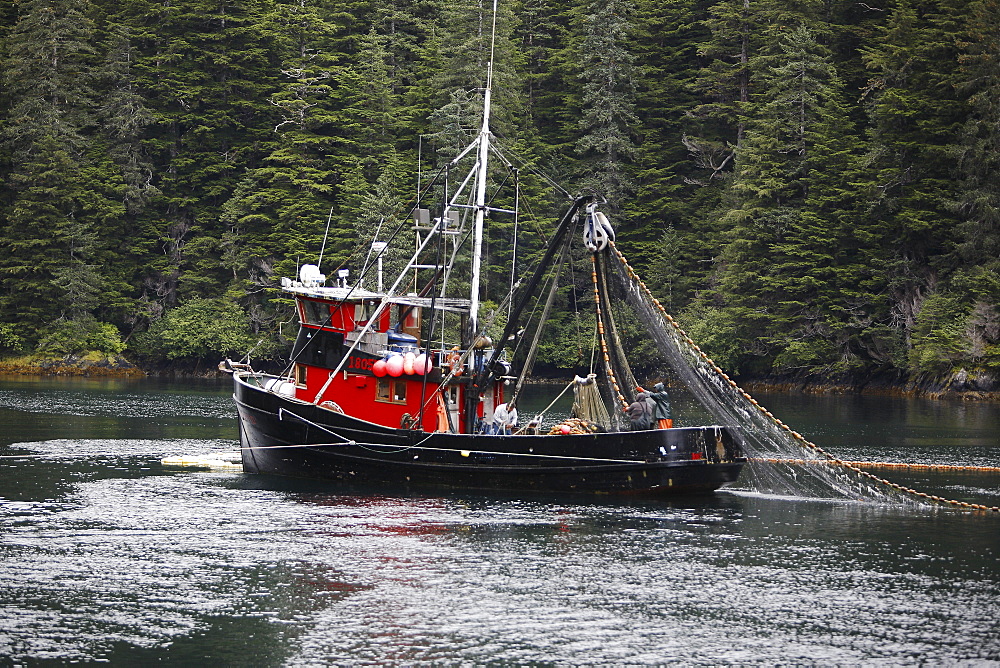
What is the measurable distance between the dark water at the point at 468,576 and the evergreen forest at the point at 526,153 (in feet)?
104

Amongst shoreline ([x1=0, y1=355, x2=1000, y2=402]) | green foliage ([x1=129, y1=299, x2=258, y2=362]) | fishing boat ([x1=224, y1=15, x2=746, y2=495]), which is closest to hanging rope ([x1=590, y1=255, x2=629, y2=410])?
fishing boat ([x1=224, y1=15, x2=746, y2=495])

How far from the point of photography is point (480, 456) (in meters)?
30.4

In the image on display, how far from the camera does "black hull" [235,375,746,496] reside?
29.0 meters

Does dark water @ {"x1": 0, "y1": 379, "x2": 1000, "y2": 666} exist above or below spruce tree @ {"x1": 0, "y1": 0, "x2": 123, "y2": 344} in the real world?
below

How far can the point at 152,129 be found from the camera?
8412cm

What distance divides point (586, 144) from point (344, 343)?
45596mm

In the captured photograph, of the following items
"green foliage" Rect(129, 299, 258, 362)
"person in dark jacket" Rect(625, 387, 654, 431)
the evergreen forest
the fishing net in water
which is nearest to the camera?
the fishing net in water

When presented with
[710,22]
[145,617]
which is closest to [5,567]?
[145,617]

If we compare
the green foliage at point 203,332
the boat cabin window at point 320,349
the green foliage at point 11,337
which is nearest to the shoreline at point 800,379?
the green foliage at point 11,337

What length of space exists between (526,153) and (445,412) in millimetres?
47277

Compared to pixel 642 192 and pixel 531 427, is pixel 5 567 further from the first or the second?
pixel 642 192

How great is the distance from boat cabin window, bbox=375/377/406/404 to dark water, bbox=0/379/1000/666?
2.76 m

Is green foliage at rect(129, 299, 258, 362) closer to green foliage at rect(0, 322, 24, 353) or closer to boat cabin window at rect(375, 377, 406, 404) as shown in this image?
green foliage at rect(0, 322, 24, 353)

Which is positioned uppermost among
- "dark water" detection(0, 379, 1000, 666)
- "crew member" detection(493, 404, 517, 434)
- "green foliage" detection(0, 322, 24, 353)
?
"green foliage" detection(0, 322, 24, 353)
